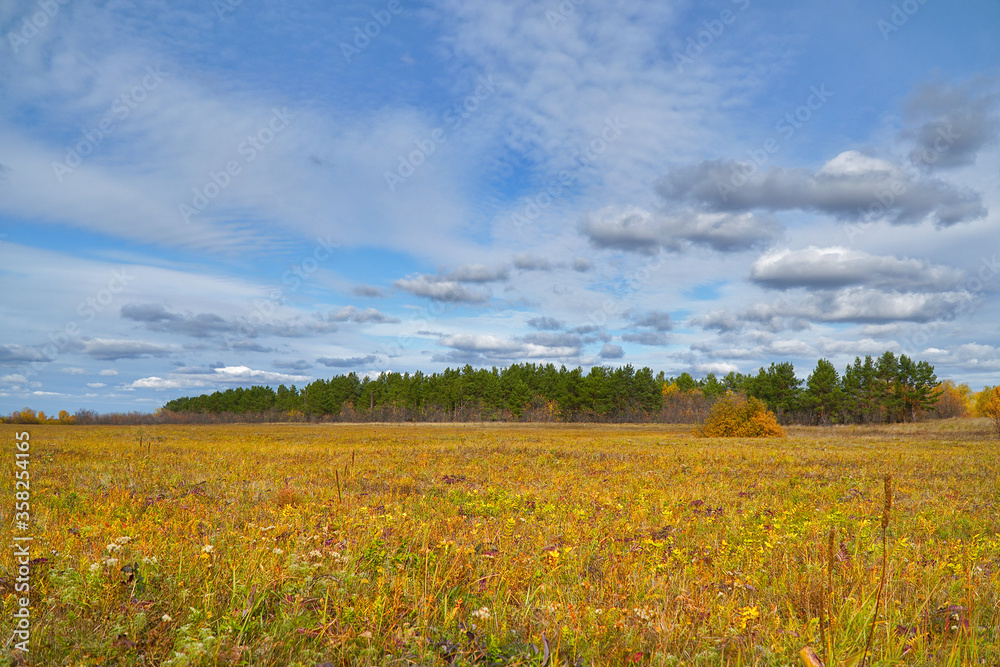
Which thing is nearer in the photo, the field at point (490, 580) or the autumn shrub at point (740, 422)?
the field at point (490, 580)

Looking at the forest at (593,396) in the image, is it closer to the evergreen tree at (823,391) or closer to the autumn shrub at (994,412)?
the evergreen tree at (823,391)

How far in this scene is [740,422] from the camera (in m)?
44.3

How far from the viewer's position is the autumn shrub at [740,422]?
43781 mm

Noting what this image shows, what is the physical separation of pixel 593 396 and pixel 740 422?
2268 inches

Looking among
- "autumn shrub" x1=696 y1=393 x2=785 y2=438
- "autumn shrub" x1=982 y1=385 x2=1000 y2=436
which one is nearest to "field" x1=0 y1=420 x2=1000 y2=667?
"autumn shrub" x1=696 y1=393 x2=785 y2=438

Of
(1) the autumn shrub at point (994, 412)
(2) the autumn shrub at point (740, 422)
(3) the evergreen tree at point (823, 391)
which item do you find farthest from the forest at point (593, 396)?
(2) the autumn shrub at point (740, 422)

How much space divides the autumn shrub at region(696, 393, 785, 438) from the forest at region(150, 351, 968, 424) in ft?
131

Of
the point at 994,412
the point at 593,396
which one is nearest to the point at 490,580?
the point at 994,412

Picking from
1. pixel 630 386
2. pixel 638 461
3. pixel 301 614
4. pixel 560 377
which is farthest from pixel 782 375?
pixel 301 614

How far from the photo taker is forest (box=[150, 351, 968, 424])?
89375 mm

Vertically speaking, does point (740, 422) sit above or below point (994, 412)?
below

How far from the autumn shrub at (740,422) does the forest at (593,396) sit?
131ft

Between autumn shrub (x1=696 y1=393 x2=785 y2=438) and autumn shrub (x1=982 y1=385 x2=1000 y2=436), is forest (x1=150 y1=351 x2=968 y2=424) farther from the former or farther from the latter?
autumn shrub (x1=696 y1=393 x2=785 y2=438)

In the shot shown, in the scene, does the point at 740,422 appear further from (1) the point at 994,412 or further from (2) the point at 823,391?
(2) the point at 823,391
